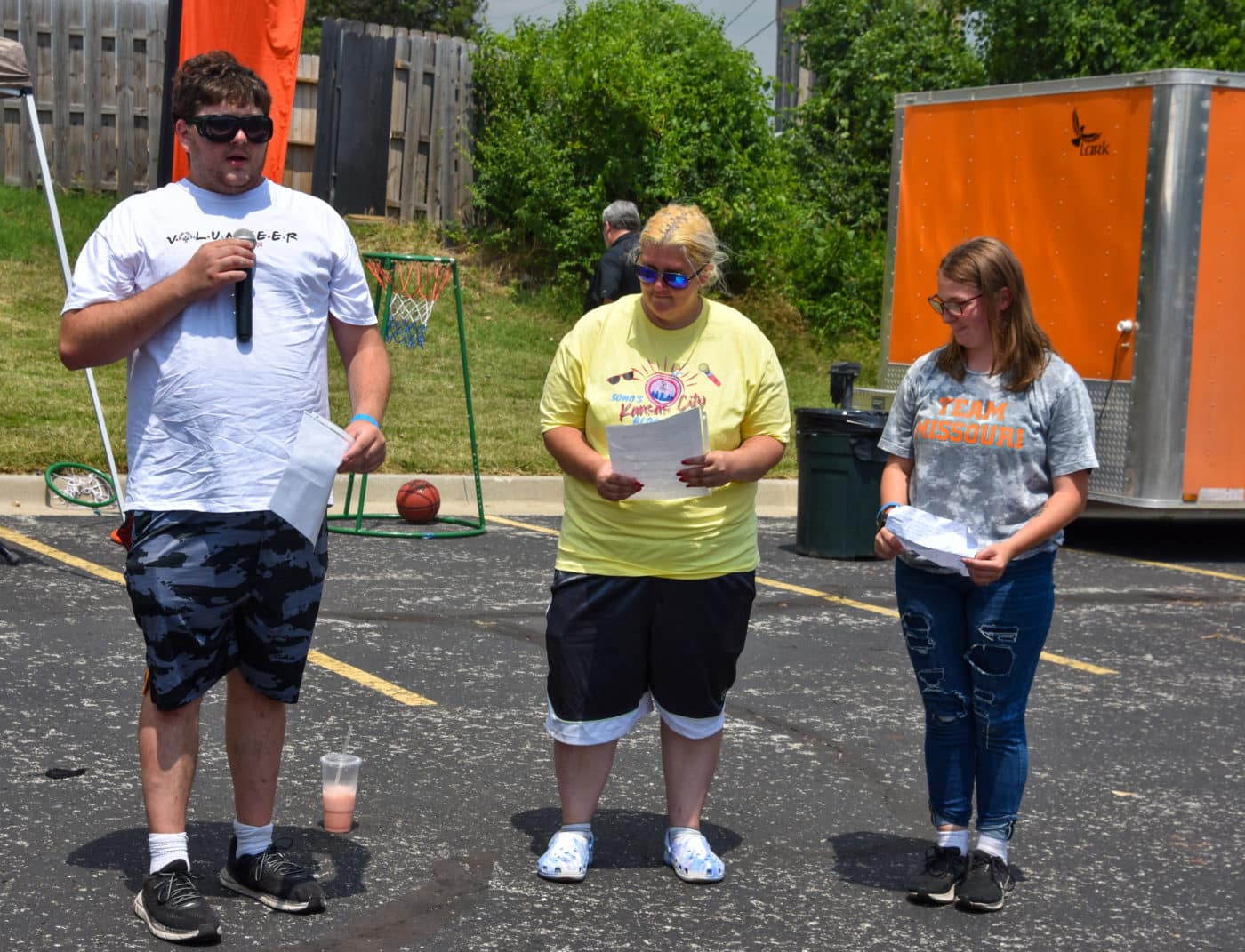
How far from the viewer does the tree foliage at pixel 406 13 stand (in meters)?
47.0

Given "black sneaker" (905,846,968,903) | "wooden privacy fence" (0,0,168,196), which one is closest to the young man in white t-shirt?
"black sneaker" (905,846,968,903)

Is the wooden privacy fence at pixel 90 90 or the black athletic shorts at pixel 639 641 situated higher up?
the wooden privacy fence at pixel 90 90

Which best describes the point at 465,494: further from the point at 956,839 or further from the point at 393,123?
the point at 393,123

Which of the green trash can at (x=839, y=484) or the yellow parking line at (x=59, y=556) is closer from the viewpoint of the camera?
the yellow parking line at (x=59, y=556)

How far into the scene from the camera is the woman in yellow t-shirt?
4.23 meters

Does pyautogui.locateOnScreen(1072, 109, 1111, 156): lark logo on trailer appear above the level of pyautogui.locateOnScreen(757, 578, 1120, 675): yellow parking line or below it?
above

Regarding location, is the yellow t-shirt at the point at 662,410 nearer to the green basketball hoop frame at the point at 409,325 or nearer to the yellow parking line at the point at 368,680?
the yellow parking line at the point at 368,680

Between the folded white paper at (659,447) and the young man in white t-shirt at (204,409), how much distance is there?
24.4 inches

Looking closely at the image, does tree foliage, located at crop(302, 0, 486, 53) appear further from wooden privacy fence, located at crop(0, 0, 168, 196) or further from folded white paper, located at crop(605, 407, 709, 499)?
folded white paper, located at crop(605, 407, 709, 499)

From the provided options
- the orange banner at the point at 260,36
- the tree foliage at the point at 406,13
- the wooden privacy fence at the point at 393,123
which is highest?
the tree foliage at the point at 406,13

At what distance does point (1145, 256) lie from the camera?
9828 mm

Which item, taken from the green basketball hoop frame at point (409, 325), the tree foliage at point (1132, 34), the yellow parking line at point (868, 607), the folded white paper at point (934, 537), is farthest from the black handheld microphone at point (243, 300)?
the tree foliage at point (1132, 34)

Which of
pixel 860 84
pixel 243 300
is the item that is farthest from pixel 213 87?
pixel 860 84

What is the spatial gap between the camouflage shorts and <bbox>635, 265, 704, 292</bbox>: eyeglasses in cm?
112
